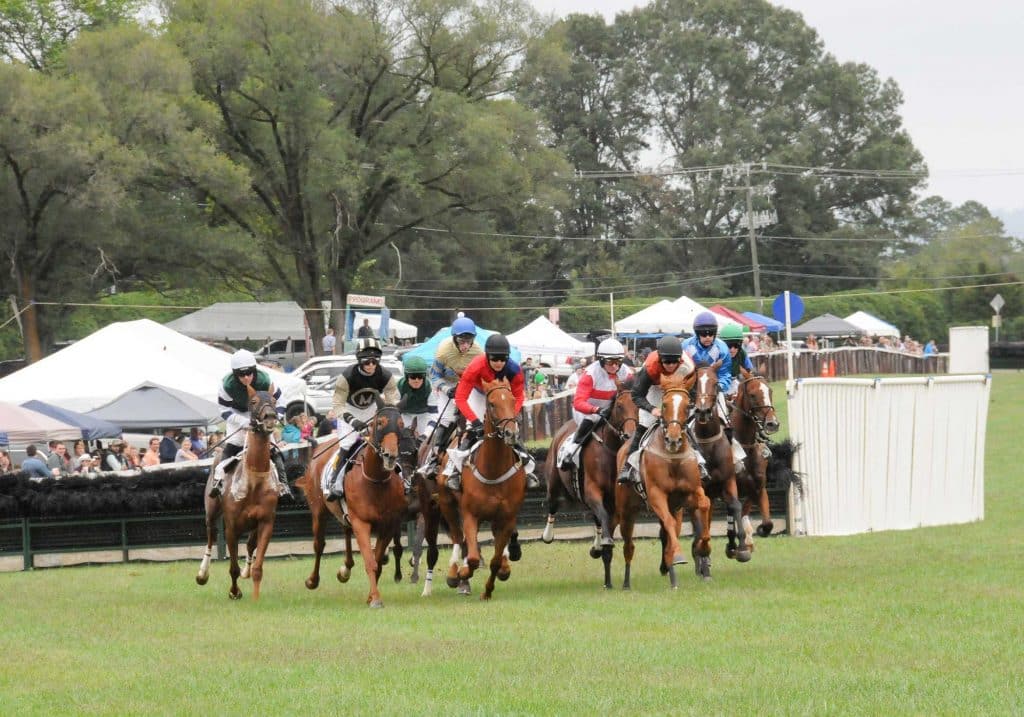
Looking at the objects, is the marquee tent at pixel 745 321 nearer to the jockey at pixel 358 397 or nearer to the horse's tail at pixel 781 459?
the horse's tail at pixel 781 459

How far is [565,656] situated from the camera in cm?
1059

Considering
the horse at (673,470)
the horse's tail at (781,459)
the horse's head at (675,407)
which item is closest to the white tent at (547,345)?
the horse's tail at (781,459)

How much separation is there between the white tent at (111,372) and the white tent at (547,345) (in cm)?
2273

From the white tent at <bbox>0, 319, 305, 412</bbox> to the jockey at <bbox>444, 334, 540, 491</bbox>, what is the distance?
49.9 feet

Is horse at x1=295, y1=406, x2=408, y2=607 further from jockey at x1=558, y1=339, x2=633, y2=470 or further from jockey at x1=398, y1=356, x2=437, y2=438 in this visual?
jockey at x1=558, y1=339, x2=633, y2=470

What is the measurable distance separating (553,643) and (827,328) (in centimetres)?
5894

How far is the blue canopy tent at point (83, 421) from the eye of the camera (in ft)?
87.9

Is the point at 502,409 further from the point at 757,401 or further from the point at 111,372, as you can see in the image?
the point at 111,372

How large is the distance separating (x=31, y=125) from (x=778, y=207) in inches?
2141

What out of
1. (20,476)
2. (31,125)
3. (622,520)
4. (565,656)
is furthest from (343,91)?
(565,656)

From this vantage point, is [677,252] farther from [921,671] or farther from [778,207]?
[921,671]

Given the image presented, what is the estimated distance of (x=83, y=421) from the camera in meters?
27.0

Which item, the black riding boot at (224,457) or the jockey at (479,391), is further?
the black riding boot at (224,457)

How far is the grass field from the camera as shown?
8930mm
